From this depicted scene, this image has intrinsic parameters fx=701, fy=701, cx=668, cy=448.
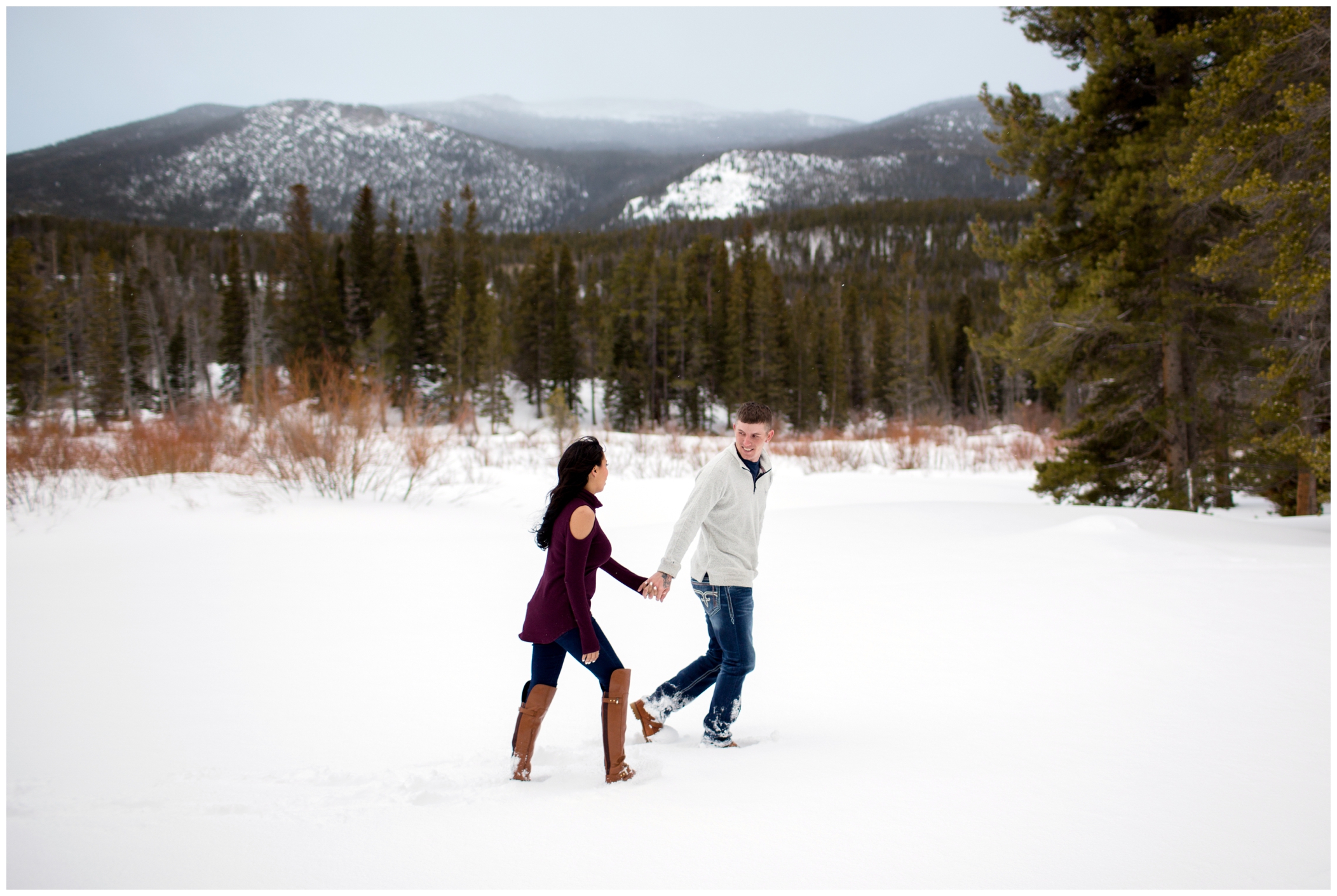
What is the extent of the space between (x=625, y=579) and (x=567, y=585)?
42 centimetres

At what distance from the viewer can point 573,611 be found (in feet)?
10.2

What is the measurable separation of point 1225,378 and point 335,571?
12.8 m

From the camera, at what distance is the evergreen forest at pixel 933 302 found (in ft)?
27.2

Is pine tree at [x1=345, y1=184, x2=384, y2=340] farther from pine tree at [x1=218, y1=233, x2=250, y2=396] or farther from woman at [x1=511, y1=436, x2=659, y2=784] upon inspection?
woman at [x1=511, y1=436, x2=659, y2=784]

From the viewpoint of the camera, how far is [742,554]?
350 centimetres

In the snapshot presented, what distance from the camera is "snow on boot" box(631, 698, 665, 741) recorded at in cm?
387

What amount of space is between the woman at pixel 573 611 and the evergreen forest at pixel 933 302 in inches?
305

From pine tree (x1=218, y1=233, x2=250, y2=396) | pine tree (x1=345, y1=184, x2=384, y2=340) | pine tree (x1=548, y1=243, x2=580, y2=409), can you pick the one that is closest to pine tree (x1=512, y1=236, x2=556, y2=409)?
pine tree (x1=548, y1=243, x2=580, y2=409)

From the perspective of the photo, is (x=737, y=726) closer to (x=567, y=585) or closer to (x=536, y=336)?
(x=567, y=585)

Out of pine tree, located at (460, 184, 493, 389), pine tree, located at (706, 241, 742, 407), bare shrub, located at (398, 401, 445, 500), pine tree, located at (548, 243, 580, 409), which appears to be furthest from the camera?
pine tree, located at (548, 243, 580, 409)

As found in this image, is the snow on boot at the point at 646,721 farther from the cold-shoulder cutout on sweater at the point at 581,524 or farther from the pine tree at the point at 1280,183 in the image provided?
the pine tree at the point at 1280,183

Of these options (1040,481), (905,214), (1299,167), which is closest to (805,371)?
(1040,481)

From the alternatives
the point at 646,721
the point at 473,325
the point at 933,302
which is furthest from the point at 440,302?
the point at 933,302

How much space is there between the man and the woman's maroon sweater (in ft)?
1.09
